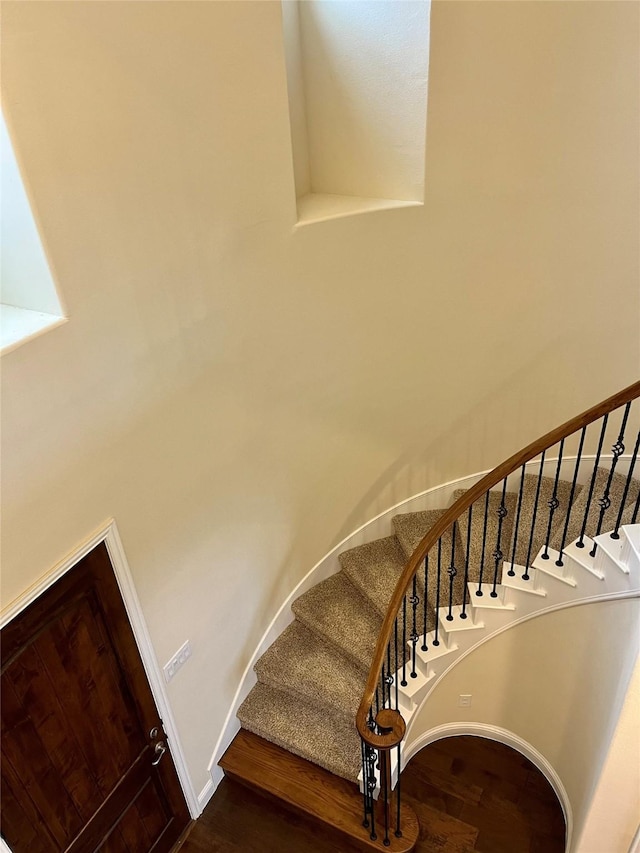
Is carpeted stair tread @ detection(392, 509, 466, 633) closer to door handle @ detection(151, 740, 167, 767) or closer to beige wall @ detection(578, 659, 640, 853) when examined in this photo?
beige wall @ detection(578, 659, 640, 853)

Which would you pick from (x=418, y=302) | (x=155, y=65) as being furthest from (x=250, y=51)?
(x=418, y=302)

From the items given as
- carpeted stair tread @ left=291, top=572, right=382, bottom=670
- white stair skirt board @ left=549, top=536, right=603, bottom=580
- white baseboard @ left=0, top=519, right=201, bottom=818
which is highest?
white stair skirt board @ left=549, top=536, right=603, bottom=580

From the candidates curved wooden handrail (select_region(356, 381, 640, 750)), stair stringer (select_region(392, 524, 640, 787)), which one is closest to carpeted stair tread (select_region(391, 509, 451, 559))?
stair stringer (select_region(392, 524, 640, 787))

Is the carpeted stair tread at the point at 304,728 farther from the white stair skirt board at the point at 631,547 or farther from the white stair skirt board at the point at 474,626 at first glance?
the white stair skirt board at the point at 631,547

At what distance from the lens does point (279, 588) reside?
4.34 metres

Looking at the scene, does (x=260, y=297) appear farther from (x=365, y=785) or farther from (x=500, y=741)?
(x=500, y=741)

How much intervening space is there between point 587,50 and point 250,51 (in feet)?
6.96

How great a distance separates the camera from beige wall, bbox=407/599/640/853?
11.1 ft

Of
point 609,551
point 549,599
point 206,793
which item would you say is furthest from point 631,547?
point 206,793

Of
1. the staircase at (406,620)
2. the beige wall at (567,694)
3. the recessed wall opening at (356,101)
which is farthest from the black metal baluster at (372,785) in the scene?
the recessed wall opening at (356,101)

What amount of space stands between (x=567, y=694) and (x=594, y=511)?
123cm

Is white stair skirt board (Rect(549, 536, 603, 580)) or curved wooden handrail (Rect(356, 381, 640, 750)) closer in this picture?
Result: curved wooden handrail (Rect(356, 381, 640, 750))

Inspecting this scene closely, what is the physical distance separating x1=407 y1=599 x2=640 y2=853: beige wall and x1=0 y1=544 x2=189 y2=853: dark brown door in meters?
1.84

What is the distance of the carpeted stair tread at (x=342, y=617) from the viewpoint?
4285 mm
